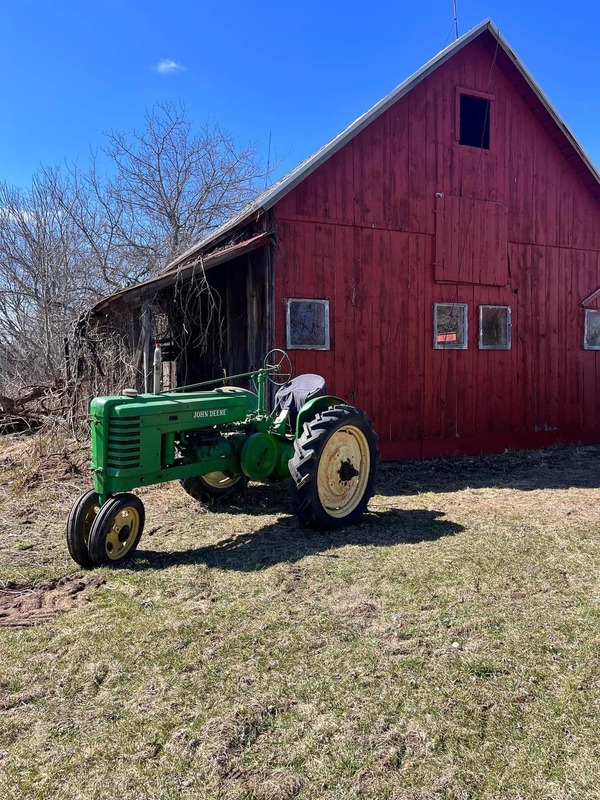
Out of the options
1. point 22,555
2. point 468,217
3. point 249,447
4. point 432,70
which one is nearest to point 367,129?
point 432,70

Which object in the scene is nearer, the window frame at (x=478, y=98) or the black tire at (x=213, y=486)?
the black tire at (x=213, y=486)

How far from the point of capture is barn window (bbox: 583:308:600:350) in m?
11.0

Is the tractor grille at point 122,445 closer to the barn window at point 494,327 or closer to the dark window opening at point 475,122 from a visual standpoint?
the barn window at point 494,327

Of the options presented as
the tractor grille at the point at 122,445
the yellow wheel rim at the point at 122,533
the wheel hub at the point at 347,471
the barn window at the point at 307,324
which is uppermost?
the barn window at the point at 307,324

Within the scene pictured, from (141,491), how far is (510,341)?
→ 642 cm

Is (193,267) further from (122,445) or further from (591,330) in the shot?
(591,330)

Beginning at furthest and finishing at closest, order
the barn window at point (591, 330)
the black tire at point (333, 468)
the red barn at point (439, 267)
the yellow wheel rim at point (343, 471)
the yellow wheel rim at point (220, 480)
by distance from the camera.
Answer: the barn window at point (591, 330), the red barn at point (439, 267), the yellow wheel rim at point (220, 480), the yellow wheel rim at point (343, 471), the black tire at point (333, 468)

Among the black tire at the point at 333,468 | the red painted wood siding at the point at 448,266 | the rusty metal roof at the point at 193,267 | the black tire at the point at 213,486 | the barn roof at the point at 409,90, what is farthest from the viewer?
the red painted wood siding at the point at 448,266

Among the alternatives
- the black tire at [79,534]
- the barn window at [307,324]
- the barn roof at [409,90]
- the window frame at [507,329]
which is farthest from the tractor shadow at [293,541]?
the window frame at [507,329]

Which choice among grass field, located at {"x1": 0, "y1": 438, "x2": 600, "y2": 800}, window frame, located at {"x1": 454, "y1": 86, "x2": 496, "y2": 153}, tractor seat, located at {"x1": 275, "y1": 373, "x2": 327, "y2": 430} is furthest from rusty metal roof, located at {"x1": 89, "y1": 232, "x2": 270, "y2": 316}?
window frame, located at {"x1": 454, "y1": 86, "x2": 496, "y2": 153}

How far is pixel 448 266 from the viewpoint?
9.45 metres

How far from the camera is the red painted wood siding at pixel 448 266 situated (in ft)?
28.2

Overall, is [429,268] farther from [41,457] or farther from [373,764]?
[373,764]

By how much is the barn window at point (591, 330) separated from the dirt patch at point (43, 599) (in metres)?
9.65
